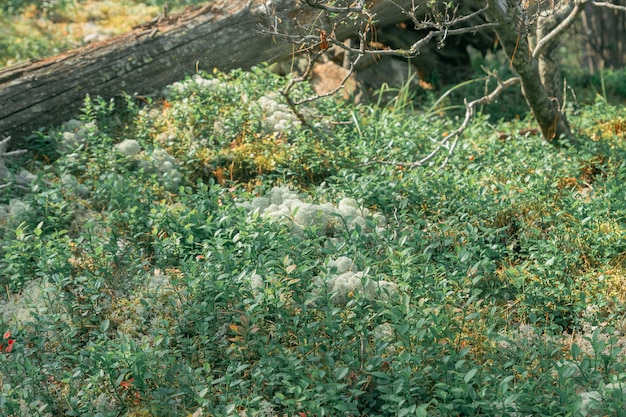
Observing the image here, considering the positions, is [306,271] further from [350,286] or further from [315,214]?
[315,214]

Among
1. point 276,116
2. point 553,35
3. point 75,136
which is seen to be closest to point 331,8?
point 276,116

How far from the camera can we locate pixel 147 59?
6730 millimetres

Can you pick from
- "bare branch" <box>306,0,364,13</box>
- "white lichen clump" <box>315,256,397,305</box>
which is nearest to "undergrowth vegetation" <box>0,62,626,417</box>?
"white lichen clump" <box>315,256,397,305</box>

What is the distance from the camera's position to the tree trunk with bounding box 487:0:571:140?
515cm

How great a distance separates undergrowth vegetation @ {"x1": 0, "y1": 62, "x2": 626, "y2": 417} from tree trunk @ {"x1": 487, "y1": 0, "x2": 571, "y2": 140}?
0.19 m

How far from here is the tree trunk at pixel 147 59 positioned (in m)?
6.28

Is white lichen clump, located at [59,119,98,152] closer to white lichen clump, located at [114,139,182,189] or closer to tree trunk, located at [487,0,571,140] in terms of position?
white lichen clump, located at [114,139,182,189]

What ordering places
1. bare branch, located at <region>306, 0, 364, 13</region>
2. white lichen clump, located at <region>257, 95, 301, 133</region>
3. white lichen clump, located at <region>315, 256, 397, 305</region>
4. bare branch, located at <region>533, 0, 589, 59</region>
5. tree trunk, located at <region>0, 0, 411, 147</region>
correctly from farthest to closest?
tree trunk, located at <region>0, 0, 411, 147</region>
white lichen clump, located at <region>257, 95, 301, 133</region>
bare branch, located at <region>533, 0, 589, 59</region>
bare branch, located at <region>306, 0, 364, 13</region>
white lichen clump, located at <region>315, 256, 397, 305</region>

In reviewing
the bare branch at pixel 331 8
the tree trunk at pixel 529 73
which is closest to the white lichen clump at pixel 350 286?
the bare branch at pixel 331 8

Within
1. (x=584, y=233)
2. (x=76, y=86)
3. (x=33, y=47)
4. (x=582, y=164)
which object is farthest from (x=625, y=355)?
(x=33, y=47)

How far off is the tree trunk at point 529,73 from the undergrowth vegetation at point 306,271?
0.19 m

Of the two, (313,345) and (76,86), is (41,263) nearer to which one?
(313,345)

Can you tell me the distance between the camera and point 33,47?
29.6ft

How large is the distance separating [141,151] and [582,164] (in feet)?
11.4
